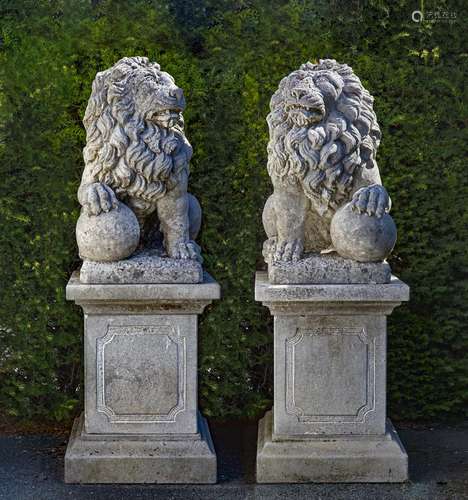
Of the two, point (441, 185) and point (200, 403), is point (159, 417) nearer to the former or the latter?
point (200, 403)

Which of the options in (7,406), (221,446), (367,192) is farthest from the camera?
(7,406)

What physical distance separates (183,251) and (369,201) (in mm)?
1000

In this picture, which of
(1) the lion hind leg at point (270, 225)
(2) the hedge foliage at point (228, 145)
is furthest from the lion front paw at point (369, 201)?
(2) the hedge foliage at point (228, 145)

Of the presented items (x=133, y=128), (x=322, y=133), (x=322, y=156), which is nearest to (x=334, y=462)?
(x=322, y=156)

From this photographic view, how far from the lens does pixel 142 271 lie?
5.65 metres

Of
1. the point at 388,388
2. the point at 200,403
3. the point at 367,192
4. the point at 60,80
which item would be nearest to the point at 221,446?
the point at 200,403

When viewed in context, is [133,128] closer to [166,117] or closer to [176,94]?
[166,117]

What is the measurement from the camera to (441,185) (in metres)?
6.70

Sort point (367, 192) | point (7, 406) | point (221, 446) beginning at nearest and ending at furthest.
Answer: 1. point (367, 192)
2. point (221, 446)
3. point (7, 406)

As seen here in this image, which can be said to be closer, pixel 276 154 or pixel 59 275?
pixel 276 154

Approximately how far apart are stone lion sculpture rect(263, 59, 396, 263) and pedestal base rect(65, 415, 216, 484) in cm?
113

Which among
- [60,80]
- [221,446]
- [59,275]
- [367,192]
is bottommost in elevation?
[221,446]

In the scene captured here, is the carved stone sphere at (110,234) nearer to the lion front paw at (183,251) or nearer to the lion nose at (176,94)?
the lion front paw at (183,251)

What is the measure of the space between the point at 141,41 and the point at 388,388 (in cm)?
266
